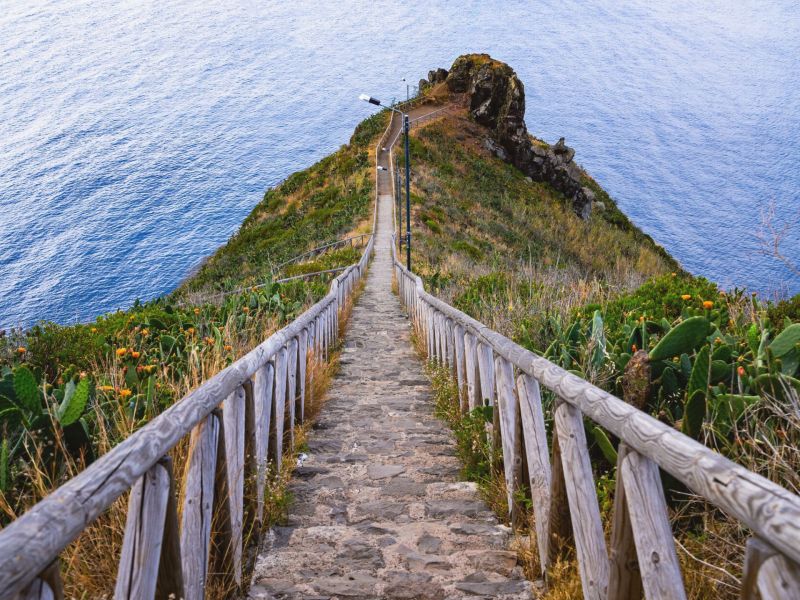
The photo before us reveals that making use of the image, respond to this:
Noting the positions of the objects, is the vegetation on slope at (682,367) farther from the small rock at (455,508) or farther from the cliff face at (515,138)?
the cliff face at (515,138)

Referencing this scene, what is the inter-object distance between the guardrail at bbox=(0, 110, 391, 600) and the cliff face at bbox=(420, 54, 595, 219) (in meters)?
53.2

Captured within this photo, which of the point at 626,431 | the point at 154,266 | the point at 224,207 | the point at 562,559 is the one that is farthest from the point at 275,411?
the point at 224,207

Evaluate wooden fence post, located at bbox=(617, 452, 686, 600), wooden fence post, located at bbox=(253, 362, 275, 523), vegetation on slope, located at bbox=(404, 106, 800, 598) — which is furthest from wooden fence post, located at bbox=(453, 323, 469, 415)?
wooden fence post, located at bbox=(617, 452, 686, 600)

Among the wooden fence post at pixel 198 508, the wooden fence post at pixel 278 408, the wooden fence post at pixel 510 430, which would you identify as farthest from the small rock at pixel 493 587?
the wooden fence post at pixel 278 408

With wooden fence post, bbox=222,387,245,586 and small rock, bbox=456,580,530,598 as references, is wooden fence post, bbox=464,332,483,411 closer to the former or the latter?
small rock, bbox=456,580,530,598

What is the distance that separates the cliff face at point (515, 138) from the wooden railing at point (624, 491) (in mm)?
52856

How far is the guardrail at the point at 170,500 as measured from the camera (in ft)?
4.04

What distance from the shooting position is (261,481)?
3.46m

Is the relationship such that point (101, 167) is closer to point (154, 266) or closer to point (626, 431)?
point (154, 266)

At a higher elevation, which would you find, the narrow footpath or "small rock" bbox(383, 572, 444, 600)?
"small rock" bbox(383, 572, 444, 600)

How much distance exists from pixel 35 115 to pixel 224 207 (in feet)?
291

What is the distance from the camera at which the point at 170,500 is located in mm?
1959

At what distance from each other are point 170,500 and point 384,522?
77.6 inches

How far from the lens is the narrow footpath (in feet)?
9.59
